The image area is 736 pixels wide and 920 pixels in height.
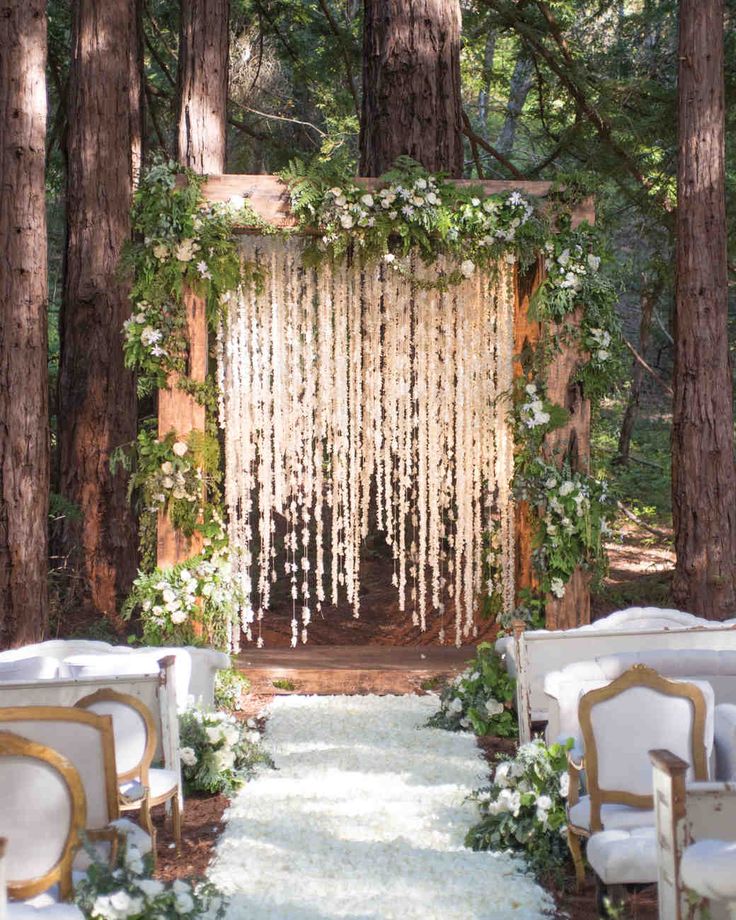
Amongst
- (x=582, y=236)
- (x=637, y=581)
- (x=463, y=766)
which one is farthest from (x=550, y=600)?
(x=637, y=581)

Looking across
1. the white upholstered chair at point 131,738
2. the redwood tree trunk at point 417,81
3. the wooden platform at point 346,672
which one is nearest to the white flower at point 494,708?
the wooden platform at point 346,672

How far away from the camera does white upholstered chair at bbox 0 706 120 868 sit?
4.14m

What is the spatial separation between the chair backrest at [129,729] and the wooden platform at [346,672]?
344 centimetres

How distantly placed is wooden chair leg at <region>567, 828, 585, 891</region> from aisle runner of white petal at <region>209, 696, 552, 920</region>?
0.60 ft

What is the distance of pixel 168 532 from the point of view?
8.11 meters

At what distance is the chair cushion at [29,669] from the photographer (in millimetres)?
5859

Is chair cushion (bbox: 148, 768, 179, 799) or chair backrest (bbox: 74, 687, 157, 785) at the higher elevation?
chair backrest (bbox: 74, 687, 157, 785)

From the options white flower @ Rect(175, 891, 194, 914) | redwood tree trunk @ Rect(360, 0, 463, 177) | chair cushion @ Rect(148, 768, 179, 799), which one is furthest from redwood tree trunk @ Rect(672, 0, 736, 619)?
white flower @ Rect(175, 891, 194, 914)

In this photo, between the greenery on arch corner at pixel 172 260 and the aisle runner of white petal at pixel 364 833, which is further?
the greenery on arch corner at pixel 172 260

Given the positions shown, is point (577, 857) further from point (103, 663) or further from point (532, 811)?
point (103, 663)

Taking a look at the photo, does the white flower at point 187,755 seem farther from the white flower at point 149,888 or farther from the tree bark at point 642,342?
the tree bark at point 642,342

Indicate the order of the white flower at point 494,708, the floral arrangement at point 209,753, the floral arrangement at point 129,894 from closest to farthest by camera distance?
1. the floral arrangement at point 129,894
2. the floral arrangement at point 209,753
3. the white flower at point 494,708

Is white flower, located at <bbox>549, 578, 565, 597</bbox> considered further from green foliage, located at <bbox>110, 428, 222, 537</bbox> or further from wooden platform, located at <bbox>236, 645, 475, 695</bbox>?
green foliage, located at <bbox>110, 428, 222, 537</bbox>

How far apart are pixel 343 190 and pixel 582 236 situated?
5.21 ft
